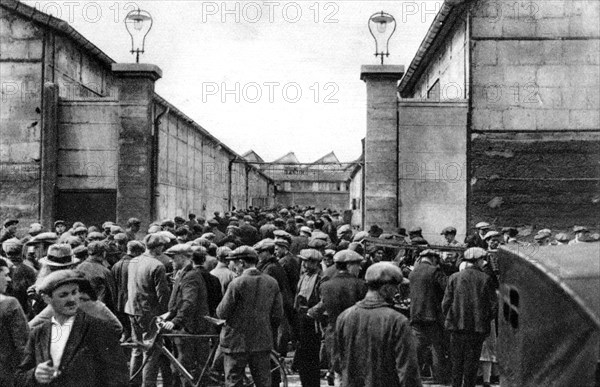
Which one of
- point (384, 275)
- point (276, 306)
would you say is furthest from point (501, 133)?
point (384, 275)

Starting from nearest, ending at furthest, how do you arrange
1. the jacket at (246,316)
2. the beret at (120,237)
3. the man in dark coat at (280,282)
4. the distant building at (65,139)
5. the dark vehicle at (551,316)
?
the dark vehicle at (551,316)
the jacket at (246,316)
the man in dark coat at (280,282)
the beret at (120,237)
the distant building at (65,139)

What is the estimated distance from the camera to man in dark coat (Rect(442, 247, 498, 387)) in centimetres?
955

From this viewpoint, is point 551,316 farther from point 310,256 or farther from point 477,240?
point 477,240

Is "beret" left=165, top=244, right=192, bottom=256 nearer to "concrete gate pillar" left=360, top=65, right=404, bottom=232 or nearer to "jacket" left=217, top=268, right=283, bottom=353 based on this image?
"jacket" left=217, top=268, right=283, bottom=353

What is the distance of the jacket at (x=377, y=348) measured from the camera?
5.61 meters

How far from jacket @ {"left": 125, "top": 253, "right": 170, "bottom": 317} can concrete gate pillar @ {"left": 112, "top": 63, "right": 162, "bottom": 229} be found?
7.77 meters

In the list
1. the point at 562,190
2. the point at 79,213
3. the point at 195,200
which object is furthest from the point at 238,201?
the point at 562,190

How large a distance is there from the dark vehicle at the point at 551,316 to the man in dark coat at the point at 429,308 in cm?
426

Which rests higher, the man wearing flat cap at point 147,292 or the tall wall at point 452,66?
the tall wall at point 452,66

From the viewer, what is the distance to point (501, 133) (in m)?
17.3

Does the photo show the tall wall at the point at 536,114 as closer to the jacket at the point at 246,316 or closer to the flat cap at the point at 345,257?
the flat cap at the point at 345,257

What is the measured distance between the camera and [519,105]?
17406 millimetres

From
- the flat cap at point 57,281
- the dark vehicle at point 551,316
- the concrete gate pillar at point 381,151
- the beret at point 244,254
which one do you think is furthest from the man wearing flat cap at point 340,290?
the concrete gate pillar at point 381,151

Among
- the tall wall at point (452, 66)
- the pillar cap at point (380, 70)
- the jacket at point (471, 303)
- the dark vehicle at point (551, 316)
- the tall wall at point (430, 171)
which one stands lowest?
the jacket at point (471, 303)
